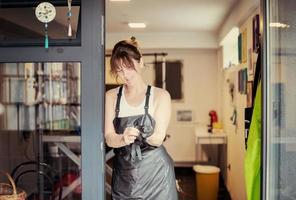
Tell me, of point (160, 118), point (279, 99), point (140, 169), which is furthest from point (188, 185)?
point (279, 99)

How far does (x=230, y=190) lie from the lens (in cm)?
444

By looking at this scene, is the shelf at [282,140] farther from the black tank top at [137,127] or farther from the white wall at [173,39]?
the white wall at [173,39]

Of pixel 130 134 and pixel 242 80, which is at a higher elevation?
pixel 242 80

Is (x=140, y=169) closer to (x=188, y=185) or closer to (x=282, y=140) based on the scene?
(x=282, y=140)

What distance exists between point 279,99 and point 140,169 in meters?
0.81

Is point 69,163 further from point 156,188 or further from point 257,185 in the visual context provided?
point 257,185

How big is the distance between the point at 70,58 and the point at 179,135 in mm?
4980

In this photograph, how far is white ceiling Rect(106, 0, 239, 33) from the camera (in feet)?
12.0

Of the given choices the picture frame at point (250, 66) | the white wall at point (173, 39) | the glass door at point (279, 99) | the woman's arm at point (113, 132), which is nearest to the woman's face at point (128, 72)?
the woman's arm at point (113, 132)

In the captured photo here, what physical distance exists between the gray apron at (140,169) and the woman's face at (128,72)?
0.09 metres

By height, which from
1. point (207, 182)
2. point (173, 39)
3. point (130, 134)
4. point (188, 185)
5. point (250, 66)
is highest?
point (173, 39)

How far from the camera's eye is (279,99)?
1652mm

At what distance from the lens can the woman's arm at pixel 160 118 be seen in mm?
1775

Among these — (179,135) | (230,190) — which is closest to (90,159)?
(230,190)
